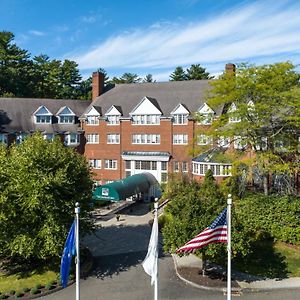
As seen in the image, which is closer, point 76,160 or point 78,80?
point 76,160

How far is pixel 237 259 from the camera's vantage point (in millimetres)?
27047

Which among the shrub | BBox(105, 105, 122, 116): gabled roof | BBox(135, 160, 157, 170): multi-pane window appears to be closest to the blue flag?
the shrub

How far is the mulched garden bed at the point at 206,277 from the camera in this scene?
914 inches

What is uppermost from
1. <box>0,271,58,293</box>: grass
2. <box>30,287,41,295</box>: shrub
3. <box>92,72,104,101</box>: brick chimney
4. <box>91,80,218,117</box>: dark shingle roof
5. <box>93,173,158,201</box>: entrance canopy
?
<box>92,72,104,101</box>: brick chimney

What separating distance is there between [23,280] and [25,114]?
3476 centimetres

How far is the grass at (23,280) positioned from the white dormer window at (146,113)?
2824 cm

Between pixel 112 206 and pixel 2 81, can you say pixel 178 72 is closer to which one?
pixel 2 81

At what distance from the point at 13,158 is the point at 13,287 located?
292 inches

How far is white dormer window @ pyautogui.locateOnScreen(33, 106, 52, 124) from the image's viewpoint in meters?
54.8

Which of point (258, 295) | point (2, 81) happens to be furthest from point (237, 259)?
point (2, 81)

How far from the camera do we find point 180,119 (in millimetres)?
48844

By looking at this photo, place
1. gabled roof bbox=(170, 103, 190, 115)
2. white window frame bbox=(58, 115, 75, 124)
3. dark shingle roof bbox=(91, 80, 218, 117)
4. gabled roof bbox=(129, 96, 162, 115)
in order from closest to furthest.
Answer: gabled roof bbox=(170, 103, 190, 115), dark shingle roof bbox=(91, 80, 218, 117), gabled roof bbox=(129, 96, 162, 115), white window frame bbox=(58, 115, 75, 124)

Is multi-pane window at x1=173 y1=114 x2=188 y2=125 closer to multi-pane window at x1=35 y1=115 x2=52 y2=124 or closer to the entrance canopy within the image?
the entrance canopy

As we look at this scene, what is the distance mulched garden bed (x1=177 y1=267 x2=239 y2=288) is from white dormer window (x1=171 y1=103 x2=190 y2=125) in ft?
82.9
